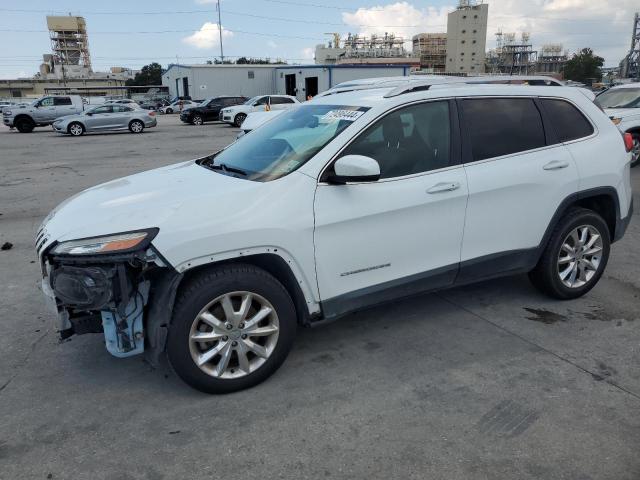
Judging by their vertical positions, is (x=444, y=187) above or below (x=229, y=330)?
above

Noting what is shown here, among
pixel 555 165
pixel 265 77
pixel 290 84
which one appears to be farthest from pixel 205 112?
pixel 555 165

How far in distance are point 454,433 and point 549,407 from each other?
65cm

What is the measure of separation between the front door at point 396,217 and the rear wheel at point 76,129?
2357 cm

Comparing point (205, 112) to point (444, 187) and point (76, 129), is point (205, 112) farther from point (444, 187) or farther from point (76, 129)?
point (444, 187)

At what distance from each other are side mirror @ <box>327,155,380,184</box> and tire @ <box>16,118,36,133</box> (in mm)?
27687

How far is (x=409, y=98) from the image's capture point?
3.70 meters

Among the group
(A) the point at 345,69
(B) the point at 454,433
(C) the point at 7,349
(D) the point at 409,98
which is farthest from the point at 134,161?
(A) the point at 345,69

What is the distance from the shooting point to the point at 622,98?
1205 centimetres

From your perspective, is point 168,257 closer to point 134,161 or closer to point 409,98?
point 409,98

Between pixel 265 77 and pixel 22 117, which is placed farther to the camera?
pixel 265 77

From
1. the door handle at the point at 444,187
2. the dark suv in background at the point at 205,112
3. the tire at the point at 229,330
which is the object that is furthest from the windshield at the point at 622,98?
the dark suv in background at the point at 205,112

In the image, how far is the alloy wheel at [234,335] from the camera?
3.06 metres

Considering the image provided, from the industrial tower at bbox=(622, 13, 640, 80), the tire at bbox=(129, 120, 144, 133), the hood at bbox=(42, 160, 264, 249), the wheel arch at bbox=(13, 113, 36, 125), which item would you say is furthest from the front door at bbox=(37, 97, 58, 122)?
the industrial tower at bbox=(622, 13, 640, 80)

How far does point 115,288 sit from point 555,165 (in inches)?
131
